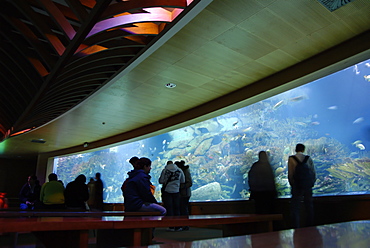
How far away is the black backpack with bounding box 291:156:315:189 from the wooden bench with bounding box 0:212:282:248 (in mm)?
1167

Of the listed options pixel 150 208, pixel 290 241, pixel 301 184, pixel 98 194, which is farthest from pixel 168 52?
pixel 98 194

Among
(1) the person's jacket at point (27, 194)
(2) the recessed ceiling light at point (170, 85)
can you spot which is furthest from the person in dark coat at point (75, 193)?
(2) the recessed ceiling light at point (170, 85)

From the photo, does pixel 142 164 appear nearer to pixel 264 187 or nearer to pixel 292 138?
pixel 264 187

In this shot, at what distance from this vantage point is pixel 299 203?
4195 mm

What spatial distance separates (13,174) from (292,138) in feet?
59.1

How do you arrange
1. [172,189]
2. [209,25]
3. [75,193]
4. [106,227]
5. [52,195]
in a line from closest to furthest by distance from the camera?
1. [106,227]
2. [209,25]
3. [52,195]
4. [172,189]
5. [75,193]

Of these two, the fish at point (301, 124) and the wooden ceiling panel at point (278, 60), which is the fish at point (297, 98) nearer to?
the fish at point (301, 124)

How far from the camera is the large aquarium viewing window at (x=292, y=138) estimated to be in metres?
4.39

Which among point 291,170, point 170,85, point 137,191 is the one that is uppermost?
point 170,85

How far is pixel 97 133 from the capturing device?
1034cm

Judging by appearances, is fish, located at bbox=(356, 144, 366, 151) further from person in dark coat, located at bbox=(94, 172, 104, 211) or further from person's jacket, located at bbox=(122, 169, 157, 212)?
person in dark coat, located at bbox=(94, 172, 104, 211)

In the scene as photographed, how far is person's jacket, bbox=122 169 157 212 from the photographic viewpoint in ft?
11.8

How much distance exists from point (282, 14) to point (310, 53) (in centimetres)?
139

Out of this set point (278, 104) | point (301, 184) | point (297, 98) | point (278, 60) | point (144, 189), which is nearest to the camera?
point (144, 189)
